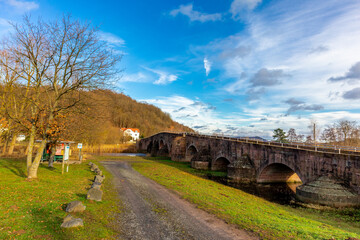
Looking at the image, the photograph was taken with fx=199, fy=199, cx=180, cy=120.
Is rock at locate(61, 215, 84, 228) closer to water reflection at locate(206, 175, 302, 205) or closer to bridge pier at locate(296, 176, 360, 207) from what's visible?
water reflection at locate(206, 175, 302, 205)

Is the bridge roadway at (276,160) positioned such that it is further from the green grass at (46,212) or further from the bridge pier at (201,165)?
the green grass at (46,212)

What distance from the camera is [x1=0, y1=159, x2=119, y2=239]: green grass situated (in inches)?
330

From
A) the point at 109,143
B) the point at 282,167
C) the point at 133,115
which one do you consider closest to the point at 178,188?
the point at 282,167

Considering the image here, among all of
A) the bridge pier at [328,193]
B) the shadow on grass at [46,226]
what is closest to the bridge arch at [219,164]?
the bridge pier at [328,193]

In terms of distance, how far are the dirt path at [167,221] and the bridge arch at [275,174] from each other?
1893cm

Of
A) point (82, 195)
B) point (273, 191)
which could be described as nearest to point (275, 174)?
point (273, 191)

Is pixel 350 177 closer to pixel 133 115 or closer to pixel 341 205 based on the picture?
pixel 341 205

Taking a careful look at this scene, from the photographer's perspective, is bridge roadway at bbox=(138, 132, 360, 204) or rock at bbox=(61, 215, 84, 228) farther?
bridge roadway at bbox=(138, 132, 360, 204)

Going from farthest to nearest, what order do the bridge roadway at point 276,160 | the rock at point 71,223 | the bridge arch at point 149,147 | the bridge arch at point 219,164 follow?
the bridge arch at point 149,147 < the bridge arch at point 219,164 < the bridge roadway at point 276,160 < the rock at point 71,223

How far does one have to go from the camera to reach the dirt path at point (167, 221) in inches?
375

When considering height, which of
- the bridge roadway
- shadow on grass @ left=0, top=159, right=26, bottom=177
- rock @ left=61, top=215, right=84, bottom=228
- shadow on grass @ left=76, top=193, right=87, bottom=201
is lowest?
shadow on grass @ left=76, top=193, right=87, bottom=201

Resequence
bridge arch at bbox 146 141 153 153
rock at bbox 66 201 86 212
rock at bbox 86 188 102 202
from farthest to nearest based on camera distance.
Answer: bridge arch at bbox 146 141 153 153 < rock at bbox 86 188 102 202 < rock at bbox 66 201 86 212

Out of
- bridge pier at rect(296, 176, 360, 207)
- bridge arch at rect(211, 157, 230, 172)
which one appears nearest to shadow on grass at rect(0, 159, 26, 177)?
bridge pier at rect(296, 176, 360, 207)

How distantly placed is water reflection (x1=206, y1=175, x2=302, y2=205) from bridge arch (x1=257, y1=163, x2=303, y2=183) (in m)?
0.85
